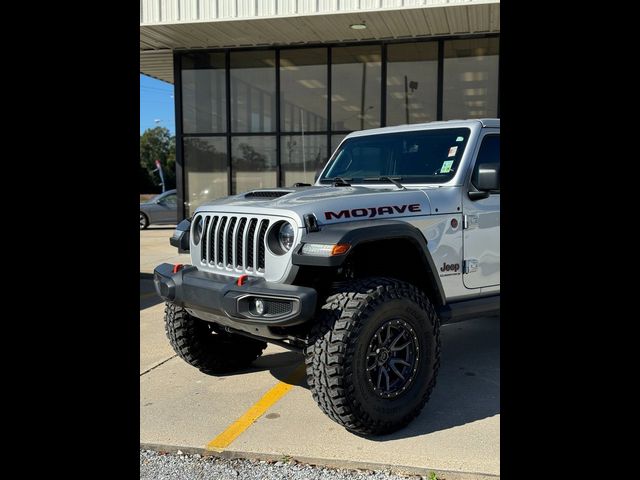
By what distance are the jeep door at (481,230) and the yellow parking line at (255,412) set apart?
149 cm

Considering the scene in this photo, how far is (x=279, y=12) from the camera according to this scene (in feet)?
33.3

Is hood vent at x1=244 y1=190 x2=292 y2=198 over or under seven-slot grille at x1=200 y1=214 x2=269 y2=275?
over

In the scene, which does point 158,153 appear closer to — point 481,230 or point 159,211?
point 159,211

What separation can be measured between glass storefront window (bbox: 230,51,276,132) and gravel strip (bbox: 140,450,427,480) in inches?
402

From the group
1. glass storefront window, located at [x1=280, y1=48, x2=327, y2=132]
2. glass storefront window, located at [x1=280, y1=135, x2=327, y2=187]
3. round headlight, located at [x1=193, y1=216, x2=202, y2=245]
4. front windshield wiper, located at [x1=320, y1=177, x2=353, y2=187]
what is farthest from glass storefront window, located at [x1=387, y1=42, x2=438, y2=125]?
round headlight, located at [x1=193, y1=216, x2=202, y2=245]

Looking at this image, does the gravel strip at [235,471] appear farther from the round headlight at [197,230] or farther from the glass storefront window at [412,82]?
the glass storefront window at [412,82]

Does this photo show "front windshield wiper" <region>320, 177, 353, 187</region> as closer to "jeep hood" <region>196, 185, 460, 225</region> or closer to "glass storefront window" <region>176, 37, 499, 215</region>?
"jeep hood" <region>196, 185, 460, 225</region>

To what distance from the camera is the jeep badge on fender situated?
3104 mm
